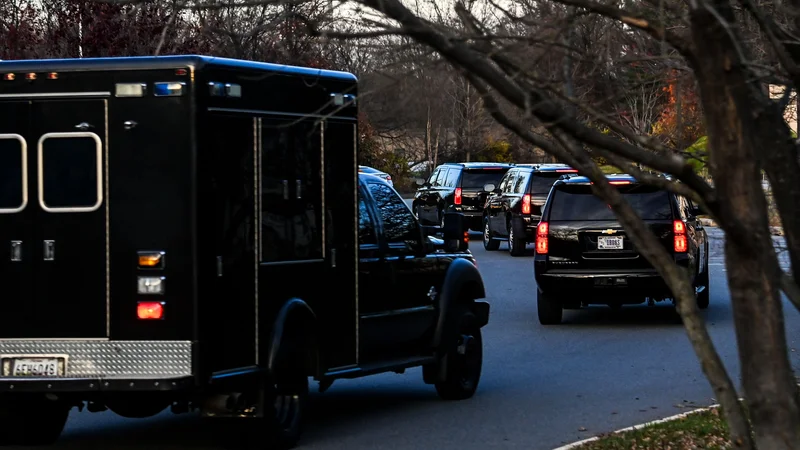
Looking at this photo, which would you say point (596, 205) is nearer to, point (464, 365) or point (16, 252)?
point (464, 365)

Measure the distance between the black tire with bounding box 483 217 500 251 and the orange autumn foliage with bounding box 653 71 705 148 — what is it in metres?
21.5

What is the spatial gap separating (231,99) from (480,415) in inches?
141

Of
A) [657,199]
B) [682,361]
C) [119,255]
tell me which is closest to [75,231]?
[119,255]

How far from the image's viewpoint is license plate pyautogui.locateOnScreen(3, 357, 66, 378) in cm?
877

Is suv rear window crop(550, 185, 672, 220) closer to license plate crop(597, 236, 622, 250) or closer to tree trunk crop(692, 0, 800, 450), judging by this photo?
license plate crop(597, 236, 622, 250)

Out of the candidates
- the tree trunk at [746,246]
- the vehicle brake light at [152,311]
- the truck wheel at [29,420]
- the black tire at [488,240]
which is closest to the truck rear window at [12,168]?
the vehicle brake light at [152,311]

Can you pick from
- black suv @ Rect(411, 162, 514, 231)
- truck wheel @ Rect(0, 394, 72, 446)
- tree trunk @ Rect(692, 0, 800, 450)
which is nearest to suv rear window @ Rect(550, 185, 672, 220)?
truck wheel @ Rect(0, 394, 72, 446)

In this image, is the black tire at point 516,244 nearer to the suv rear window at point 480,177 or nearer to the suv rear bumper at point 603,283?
the suv rear window at point 480,177

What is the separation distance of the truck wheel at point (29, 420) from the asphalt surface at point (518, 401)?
169mm

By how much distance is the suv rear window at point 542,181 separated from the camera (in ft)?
95.0

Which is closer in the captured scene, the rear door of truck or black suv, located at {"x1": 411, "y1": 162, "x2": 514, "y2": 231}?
the rear door of truck

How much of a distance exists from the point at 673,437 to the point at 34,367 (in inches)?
160

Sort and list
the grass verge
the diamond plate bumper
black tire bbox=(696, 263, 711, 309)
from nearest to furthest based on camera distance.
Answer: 1. the diamond plate bumper
2. the grass verge
3. black tire bbox=(696, 263, 711, 309)

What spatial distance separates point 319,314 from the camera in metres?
9.88
